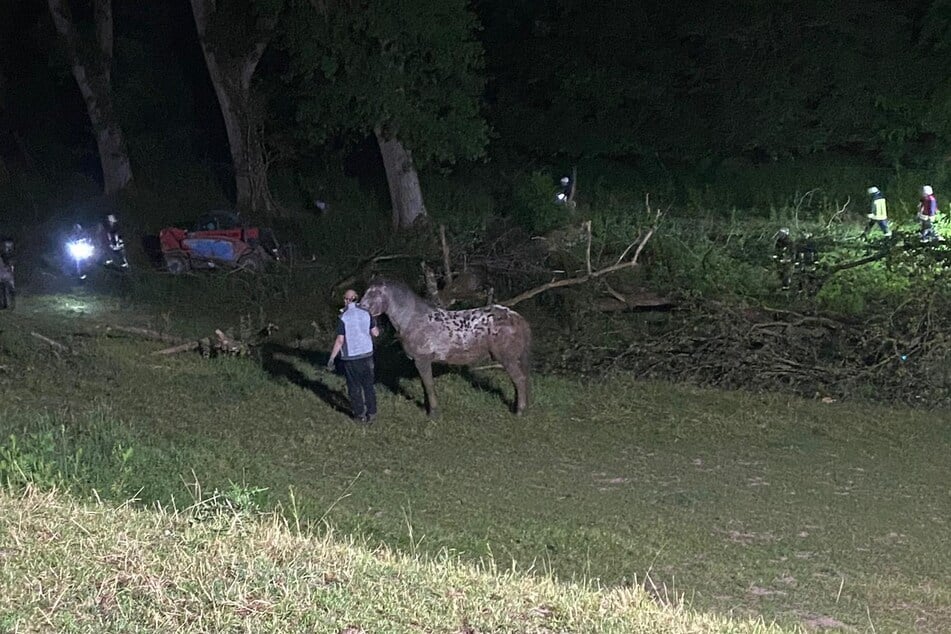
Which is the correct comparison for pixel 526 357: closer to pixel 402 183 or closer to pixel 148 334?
pixel 148 334

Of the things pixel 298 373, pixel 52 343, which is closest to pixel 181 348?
pixel 52 343

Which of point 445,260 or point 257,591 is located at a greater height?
point 445,260

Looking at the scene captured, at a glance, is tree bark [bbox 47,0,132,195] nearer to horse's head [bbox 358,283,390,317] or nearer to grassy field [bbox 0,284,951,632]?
grassy field [bbox 0,284,951,632]

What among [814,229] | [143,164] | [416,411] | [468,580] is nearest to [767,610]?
[468,580]

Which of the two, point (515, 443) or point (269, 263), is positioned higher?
point (269, 263)

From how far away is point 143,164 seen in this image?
36.8m

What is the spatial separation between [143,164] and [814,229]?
2224 centimetres

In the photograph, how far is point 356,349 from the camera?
43.8ft

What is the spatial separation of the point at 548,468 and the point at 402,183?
16195 millimetres

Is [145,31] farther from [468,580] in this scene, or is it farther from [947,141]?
[468,580]

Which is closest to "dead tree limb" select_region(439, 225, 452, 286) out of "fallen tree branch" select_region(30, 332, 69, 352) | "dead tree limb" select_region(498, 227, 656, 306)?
"dead tree limb" select_region(498, 227, 656, 306)

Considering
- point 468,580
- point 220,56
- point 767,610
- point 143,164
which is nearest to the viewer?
point 468,580

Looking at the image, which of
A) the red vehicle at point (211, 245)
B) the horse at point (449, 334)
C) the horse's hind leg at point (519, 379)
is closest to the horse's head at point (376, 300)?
the horse at point (449, 334)

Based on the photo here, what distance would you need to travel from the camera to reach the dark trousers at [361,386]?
44.2 feet
